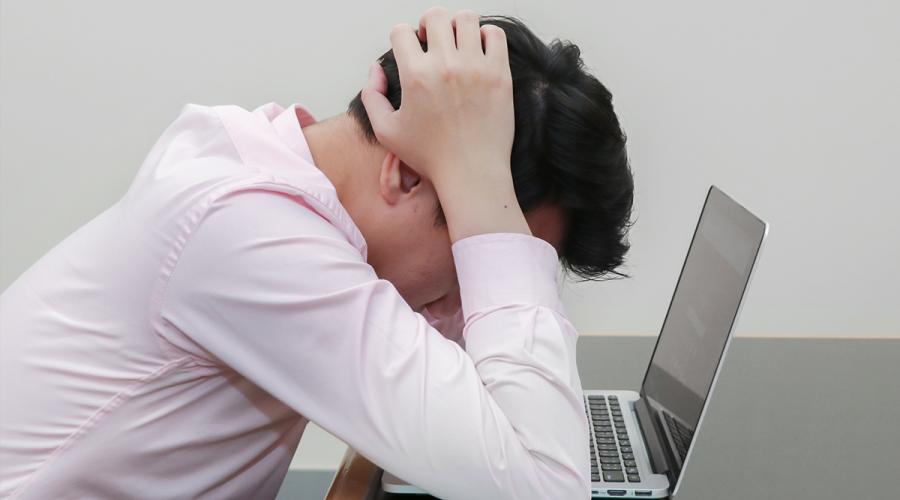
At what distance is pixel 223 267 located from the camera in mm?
741

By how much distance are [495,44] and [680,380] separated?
0.45 m

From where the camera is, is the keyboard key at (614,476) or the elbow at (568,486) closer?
the elbow at (568,486)

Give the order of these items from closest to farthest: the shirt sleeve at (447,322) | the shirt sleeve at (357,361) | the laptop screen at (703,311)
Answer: the shirt sleeve at (357,361) → the laptop screen at (703,311) → the shirt sleeve at (447,322)

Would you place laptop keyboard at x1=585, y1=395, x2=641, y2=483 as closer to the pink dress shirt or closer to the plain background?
the pink dress shirt

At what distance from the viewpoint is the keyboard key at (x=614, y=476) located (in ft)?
3.13

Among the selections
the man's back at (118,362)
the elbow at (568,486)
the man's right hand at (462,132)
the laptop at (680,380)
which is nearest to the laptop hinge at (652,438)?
the laptop at (680,380)

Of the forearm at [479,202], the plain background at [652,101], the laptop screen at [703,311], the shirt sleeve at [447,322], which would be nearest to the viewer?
the forearm at [479,202]

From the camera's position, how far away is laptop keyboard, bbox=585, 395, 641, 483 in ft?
3.18

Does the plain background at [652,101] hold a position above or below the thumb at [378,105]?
below

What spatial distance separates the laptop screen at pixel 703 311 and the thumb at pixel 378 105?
38cm

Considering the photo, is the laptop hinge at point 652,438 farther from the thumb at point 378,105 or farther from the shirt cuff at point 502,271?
the thumb at point 378,105

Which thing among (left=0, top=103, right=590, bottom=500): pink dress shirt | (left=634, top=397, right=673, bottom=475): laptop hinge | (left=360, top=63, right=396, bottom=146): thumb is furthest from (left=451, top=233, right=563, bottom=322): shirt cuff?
(left=634, top=397, right=673, bottom=475): laptop hinge

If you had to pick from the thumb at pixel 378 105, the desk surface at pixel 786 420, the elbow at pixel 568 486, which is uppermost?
the thumb at pixel 378 105

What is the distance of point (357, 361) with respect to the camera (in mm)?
733
